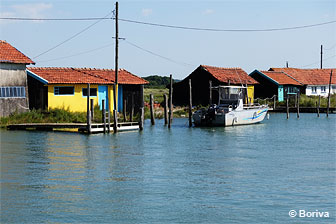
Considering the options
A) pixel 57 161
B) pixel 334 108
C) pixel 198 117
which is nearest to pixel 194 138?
pixel 198 117

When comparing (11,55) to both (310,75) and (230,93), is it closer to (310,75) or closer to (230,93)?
(230,93)

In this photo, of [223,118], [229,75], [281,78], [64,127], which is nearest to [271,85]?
[281,78]

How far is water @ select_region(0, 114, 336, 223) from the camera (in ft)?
54.1

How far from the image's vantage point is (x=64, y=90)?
4372 centimetres

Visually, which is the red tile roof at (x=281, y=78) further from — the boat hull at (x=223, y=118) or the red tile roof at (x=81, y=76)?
the red tile roof at (x=81, y=76)

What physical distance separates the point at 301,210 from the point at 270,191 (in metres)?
2.46

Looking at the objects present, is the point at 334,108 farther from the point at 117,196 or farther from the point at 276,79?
the point at 117,196

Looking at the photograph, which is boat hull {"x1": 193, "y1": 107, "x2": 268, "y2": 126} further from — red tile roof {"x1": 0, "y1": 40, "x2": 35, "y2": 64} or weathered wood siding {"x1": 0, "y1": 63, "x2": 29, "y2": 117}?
red tile roof {"x1": 0, "y1": 40, "x2": 35, "y2": 64}

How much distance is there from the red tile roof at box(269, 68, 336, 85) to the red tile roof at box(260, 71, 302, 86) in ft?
5.28

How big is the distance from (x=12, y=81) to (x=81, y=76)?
6.42 metres

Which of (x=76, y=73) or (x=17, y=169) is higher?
(x=76, y=73)

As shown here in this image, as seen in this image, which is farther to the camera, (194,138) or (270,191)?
(194,138)

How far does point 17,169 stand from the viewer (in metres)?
23.3

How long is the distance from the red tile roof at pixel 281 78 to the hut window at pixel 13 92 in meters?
38.0
